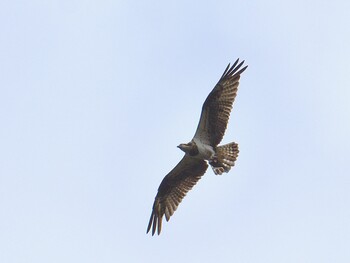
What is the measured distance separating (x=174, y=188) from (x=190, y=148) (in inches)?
72.1

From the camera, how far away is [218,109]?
73.8 feet

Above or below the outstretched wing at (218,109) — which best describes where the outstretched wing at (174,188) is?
below

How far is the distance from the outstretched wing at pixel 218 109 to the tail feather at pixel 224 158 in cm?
28

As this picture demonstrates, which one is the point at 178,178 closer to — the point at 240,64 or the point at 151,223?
the point at 151,223

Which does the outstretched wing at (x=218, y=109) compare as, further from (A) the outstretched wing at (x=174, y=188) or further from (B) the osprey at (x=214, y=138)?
(A) the outstretched wing at (x=174, y=188)

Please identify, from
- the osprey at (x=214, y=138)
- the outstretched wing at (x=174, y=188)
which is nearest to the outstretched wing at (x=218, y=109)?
the osprey at (x=214, y=138)

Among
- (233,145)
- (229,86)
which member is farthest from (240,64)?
(233,145)

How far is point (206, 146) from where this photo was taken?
22.8 m

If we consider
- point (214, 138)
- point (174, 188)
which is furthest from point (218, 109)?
point (174, 188)

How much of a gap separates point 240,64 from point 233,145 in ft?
6.92

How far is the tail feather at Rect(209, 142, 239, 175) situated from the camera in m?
22.9

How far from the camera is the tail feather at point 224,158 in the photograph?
75.1 ft

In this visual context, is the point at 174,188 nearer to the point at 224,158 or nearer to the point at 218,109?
the point at 224,158

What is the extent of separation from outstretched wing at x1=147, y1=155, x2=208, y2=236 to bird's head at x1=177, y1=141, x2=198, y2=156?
794mm
